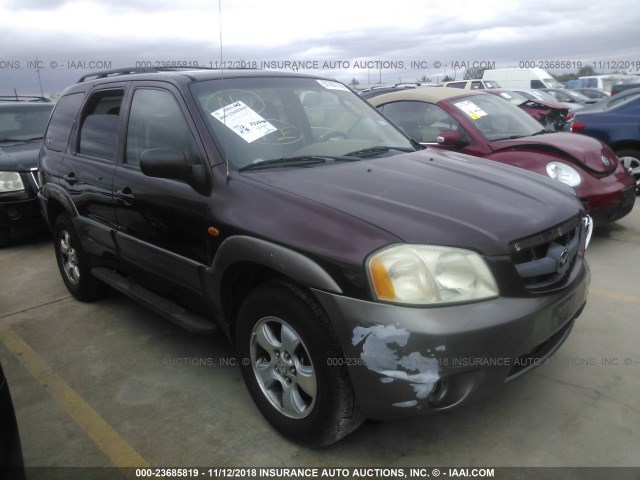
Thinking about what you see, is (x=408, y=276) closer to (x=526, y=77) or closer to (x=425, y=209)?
(x=425, y=209)

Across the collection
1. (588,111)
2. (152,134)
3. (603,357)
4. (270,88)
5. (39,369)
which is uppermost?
(270,88)

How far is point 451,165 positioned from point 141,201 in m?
1.83

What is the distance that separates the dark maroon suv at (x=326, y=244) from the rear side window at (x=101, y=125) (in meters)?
0.02

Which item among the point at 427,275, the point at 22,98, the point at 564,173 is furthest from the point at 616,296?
the point at 22,98

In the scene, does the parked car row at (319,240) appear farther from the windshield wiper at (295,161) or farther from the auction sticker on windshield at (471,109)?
the auction sticker on windshield at (471,109)

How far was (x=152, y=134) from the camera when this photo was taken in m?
3.29

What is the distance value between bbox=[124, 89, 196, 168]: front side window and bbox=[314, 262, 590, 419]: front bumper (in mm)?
1414

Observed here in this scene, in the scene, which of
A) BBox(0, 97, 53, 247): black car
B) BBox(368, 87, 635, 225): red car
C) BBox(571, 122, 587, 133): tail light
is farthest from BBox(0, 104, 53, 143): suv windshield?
BBox(571, 122, 587, 133): tail light

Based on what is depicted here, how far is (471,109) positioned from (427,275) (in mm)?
4192

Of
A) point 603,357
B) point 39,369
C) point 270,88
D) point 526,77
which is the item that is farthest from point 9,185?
point 526,77

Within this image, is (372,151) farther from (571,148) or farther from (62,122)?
(571,148)

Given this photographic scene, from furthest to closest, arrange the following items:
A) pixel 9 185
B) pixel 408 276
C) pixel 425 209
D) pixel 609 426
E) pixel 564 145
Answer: pixel 9 185
pixel 564 145
pixel 609 426
pixel 425 209
pixel 408 276

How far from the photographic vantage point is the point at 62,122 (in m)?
4.39

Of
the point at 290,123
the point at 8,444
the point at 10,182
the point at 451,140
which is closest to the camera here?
the point at 8,444
